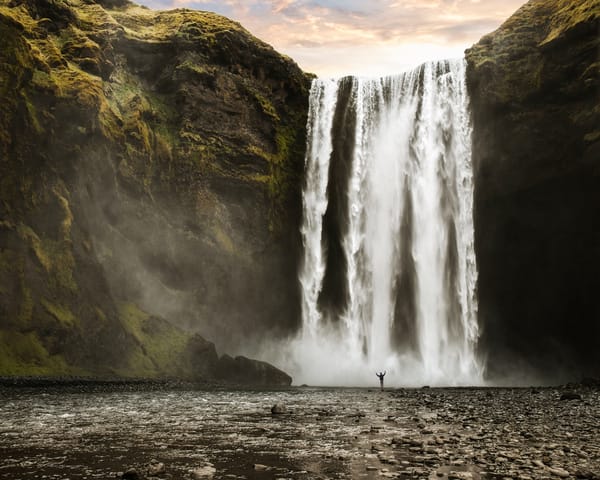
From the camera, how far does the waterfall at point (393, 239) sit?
152ft

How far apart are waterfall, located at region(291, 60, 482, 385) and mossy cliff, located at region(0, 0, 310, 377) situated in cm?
376

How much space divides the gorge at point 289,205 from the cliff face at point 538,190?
0.17 metres

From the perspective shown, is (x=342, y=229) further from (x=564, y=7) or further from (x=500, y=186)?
(x=564, y=7)

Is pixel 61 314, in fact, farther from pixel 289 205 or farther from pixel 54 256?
pixel 289 205

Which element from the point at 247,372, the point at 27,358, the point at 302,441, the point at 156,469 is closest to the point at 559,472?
the point at 302,441

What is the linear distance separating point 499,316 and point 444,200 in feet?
36.5

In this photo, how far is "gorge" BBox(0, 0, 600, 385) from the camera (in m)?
41.5

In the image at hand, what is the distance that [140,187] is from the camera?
50.1 meters

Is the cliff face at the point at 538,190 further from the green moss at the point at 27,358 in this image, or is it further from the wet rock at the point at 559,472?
the wet rock at the point at 559,472

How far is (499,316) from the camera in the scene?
48.4 metres

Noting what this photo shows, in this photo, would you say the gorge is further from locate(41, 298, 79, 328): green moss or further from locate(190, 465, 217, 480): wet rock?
locate(190, 465, 217, 480): wet rock

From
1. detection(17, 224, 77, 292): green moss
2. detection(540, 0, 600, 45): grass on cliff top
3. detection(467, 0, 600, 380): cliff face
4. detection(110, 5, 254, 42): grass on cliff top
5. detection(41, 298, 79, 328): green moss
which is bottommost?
detection(41, 298, 79, 328): green moss

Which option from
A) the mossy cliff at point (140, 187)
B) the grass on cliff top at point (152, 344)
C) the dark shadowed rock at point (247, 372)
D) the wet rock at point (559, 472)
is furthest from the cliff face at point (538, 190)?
the wet rock at point (559, 472)

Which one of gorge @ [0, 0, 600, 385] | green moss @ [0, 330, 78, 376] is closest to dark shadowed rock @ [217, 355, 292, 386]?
gorge @ [0, 0, 600, 385]
